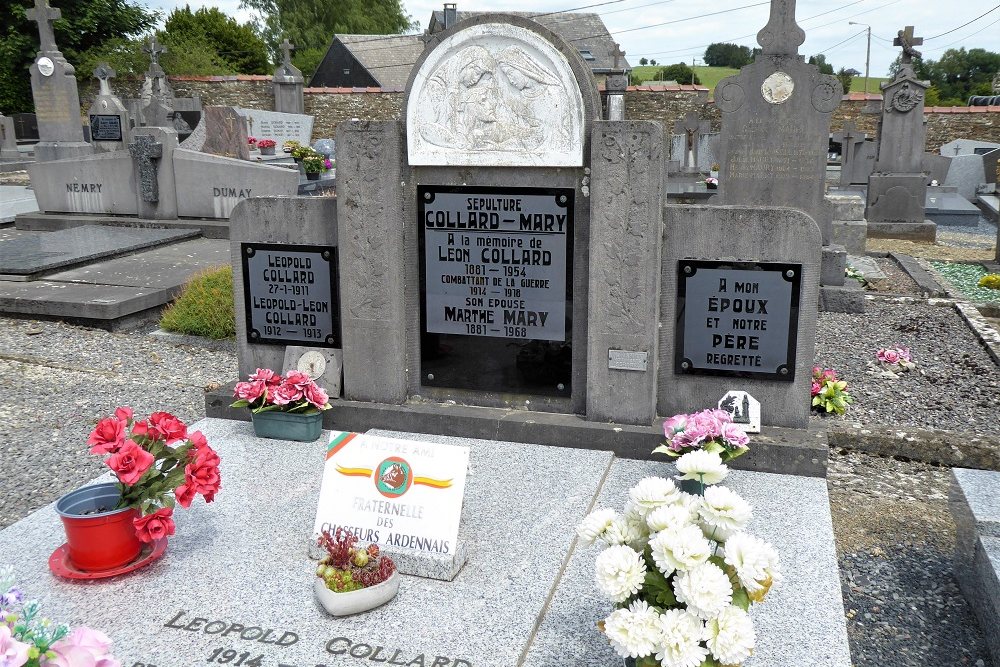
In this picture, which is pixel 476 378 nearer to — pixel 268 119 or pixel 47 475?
pixel 47 475

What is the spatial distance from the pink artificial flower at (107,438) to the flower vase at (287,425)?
1.49 metres

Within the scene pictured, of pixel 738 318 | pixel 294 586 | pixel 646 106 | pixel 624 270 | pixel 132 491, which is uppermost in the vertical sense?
pixel 646 106

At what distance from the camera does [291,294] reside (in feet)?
16.4

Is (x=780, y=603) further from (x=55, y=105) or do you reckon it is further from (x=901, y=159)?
(x=55, y=105)

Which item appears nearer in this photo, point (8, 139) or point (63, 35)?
point (8, 139)

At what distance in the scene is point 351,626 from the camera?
2.83m

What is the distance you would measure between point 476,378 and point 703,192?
11316 millimetres

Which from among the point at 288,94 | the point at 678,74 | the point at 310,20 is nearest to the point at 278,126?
the point at 288,94

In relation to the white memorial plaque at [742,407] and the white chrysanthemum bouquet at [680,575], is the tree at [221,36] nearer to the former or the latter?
the white memorial plaque at [742,407]

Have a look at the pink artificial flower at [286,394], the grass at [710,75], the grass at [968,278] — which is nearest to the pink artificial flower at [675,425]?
the pink artificial flower at [286,394]

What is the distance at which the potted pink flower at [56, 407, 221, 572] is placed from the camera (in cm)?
307

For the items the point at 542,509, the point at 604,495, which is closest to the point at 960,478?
the point at 604,495

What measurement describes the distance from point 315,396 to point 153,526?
1.59 meters

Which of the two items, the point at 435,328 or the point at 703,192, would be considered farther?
the point at 703,192
